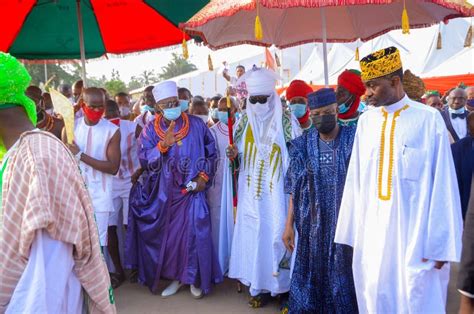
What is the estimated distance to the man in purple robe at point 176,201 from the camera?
15.1 feet

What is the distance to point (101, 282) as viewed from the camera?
6.91 feet

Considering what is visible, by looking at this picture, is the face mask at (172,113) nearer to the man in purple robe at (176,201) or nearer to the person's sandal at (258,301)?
the man in purple robe at (176,201)

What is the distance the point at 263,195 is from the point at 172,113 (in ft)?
4.19

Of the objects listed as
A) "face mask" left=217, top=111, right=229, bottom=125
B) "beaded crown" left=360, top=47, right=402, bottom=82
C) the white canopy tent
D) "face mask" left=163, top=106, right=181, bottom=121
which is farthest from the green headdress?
the white canopy tent

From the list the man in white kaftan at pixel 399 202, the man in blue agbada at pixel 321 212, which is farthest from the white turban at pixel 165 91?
the man in white kaftan at pixel 399 202

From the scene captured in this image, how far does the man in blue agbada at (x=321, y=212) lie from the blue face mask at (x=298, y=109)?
50.0 inches

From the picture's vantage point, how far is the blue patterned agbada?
3.38 m

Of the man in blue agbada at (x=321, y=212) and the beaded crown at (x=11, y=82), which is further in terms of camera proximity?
the man in blue agbada at (x=321, y=212)

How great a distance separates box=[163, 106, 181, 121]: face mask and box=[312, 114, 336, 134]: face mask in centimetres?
174

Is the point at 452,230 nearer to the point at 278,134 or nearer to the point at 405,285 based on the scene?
the point at 405,285

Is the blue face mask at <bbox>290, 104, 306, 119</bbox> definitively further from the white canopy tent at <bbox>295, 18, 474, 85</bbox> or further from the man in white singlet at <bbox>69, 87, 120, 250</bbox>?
the white canopy tent at <bbox>295, 18, 474, 85</bbox>

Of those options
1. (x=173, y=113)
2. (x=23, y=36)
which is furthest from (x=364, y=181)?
(x=23, y=36)

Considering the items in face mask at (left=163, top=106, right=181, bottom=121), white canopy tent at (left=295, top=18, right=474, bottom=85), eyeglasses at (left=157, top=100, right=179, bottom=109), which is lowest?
face mask at (left=163, top=106, right=181, bottom=121)

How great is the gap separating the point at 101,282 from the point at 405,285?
1.84 meters
